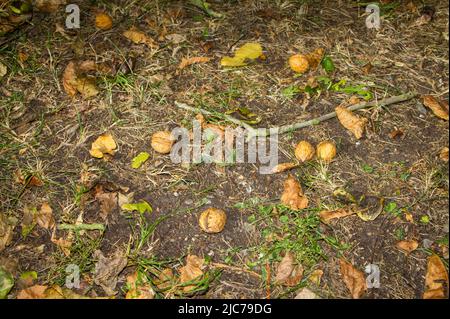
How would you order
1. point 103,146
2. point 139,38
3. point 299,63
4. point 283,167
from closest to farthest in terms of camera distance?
point 283,167 < point 103,146 < point 299,63 < point 139,38

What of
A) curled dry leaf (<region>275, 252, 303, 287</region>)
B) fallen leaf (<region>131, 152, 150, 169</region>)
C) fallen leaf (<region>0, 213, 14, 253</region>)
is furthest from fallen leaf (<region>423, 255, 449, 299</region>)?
fallen leaf (<region>0, 213, 14, 253</region>)

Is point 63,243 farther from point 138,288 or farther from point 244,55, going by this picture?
point 244,55

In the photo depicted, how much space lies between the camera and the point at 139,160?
2.52 meters

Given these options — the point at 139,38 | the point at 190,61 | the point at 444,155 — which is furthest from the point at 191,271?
the point at 139,38

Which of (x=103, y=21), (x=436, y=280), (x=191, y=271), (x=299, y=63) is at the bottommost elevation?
(x=436, y=280)

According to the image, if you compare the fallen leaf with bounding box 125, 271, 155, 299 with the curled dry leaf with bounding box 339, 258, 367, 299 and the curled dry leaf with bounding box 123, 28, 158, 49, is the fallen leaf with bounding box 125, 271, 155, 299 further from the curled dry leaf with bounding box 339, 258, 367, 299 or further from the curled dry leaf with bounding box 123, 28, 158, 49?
the curled dry leaf with bounding box 123, 28, 158, 49

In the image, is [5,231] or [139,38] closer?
[5,231]

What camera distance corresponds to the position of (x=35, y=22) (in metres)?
3.20

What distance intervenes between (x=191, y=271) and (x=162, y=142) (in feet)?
2.91

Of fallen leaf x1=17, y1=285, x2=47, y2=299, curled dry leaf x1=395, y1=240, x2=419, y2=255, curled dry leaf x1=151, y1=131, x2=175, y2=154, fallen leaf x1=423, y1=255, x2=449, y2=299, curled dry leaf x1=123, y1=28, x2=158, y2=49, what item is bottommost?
fallen leaf x1=423, y1=255, x2=449, y2=299

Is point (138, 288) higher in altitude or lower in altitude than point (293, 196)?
lower

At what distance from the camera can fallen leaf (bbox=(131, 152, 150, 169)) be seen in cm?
251

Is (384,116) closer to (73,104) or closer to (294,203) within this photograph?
(294,203)

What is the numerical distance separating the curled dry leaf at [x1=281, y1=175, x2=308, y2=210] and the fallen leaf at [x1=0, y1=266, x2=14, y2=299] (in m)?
1.68
